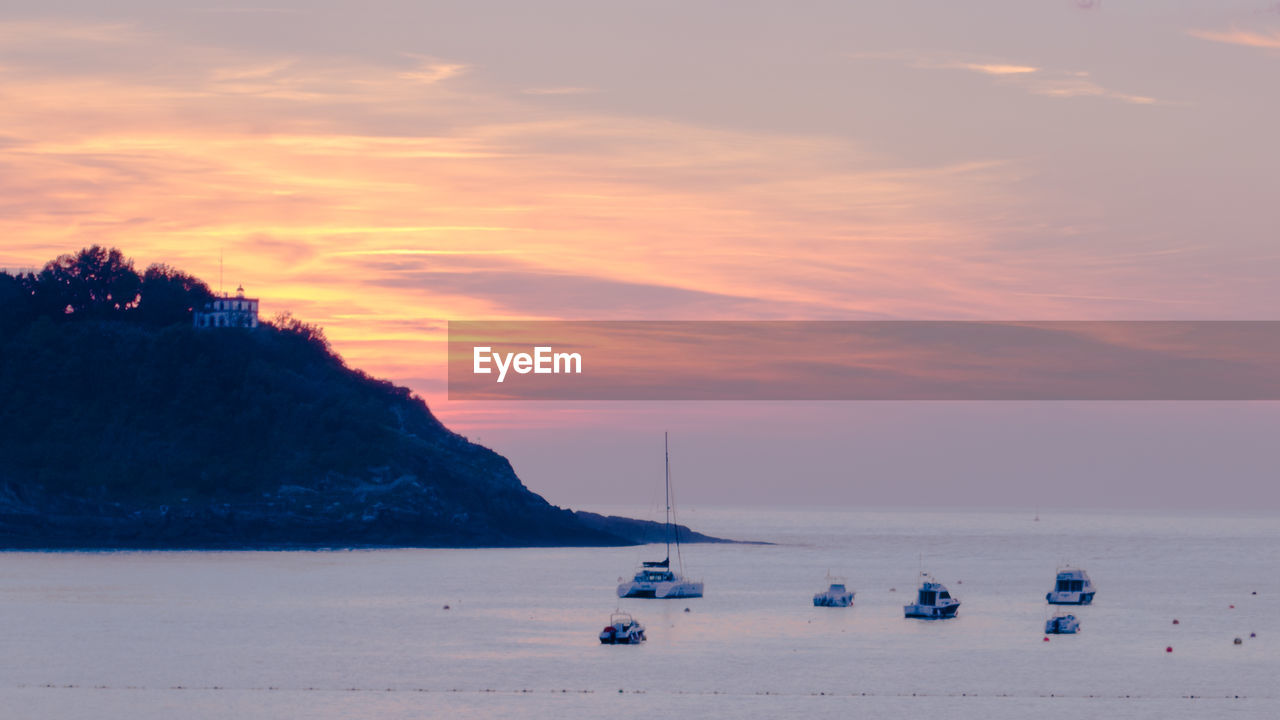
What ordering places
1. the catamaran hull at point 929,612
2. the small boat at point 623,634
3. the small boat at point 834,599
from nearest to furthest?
the small boat at point 623,634 < the catamaran hull at point 929,612 < the small boat at point 834,599

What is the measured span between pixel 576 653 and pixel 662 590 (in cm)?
4683

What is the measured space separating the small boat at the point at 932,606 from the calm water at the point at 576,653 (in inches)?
54.8

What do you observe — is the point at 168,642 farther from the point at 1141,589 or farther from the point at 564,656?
the point at 1141,589

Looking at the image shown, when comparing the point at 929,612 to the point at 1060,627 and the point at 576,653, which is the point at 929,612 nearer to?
the point at 1060,627

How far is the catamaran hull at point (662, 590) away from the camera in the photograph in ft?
492

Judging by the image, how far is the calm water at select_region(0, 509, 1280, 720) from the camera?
269 ft

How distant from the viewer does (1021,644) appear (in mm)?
114500

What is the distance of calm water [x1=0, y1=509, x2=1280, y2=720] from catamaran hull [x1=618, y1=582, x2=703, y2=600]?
3.33 feet

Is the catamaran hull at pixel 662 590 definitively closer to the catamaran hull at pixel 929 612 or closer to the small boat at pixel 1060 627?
the catamaran hull at pixel 929 612

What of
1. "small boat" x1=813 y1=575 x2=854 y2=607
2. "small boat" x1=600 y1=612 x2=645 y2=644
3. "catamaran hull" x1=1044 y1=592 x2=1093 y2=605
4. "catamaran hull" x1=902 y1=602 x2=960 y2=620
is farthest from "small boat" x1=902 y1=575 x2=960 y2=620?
"small boat" x1=600 y1=612 x2=645 y2=644

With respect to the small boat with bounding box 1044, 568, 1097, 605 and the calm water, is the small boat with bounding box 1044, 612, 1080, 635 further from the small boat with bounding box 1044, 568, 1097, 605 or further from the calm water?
the small boat with bounding box 1044, 568, 1097, 605

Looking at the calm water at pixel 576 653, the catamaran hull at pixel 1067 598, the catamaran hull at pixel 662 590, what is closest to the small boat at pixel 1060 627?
the calm water at pixel 576 653

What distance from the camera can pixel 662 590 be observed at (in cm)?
15038

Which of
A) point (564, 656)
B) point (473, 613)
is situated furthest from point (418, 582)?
point (564, 656)
